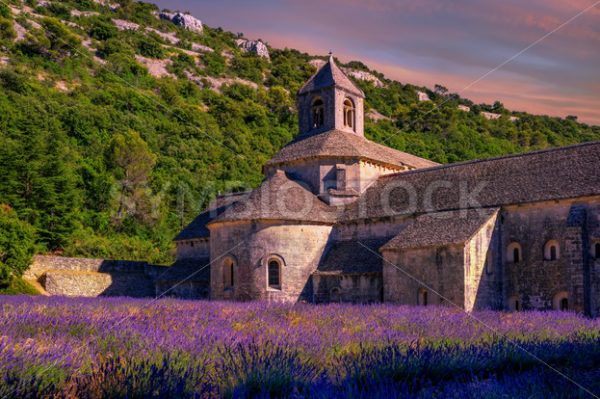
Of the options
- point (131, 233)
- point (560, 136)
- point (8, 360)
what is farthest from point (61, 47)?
point (8, 360)

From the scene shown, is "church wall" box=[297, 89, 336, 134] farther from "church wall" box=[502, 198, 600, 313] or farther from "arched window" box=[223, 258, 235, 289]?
"church wall" box=[502, 198, 600, 313]

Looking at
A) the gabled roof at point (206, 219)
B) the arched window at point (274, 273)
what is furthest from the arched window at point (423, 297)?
the gabled roof at point (206, 219)

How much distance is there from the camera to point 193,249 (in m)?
37.2

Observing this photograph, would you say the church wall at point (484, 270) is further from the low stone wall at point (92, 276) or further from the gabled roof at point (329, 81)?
the low stone wall at point (92, 276)

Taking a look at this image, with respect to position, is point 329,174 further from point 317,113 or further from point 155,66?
point 155,66

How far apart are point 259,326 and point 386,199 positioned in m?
18.4

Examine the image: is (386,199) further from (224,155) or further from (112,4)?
(112,4)

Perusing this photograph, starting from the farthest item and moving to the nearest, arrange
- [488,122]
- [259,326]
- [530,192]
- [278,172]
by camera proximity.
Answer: [488,122], [278,172], [530,192], [259,326]

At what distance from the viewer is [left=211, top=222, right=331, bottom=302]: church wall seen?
29.3 meters

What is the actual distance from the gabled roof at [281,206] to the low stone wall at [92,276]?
878cm

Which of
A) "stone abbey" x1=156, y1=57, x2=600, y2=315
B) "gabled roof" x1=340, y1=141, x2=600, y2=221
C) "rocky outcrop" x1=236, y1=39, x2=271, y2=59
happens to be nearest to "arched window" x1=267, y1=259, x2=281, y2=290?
"stone abbey" x1=156, y1=57, x2=600, y2=315

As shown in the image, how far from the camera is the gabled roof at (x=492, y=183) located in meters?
25.6

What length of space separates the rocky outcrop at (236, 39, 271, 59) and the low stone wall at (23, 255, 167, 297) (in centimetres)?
8944

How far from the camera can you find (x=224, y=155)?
6750 centimetres
